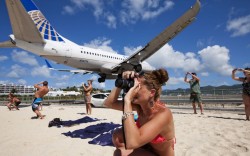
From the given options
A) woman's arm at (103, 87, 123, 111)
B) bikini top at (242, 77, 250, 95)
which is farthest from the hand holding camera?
bikini top at (242, 77, 250, 95)

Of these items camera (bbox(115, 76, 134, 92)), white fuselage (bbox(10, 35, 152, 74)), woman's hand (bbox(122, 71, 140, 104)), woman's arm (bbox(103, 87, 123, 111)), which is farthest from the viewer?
white fuselage (bbox(10, 35, 152, 74))

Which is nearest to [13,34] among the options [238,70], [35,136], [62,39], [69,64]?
[62,39]

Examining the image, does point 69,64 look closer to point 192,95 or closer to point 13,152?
point 192,95

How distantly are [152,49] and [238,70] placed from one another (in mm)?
12093

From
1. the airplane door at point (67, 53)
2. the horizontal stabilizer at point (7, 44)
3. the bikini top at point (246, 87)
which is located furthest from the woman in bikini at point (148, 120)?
the horizontal stabilizer at point (7, 44)

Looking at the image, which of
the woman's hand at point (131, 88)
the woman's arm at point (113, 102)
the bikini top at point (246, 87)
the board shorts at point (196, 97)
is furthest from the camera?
the board shorts at point (196, 97)

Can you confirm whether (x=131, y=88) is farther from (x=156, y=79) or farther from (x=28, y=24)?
(x=28, y=24)

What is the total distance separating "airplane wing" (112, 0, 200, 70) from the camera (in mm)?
14872

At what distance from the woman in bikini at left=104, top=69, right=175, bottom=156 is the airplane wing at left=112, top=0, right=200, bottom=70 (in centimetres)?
1346

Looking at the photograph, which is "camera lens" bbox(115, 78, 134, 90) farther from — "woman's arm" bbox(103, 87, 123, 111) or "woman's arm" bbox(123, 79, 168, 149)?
"woman's arm" bbox(103, 87, 123, 111)

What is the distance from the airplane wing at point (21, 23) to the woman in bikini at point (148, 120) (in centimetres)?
1167

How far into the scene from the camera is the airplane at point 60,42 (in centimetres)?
1260

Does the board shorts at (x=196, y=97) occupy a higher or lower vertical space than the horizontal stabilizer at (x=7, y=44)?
lower

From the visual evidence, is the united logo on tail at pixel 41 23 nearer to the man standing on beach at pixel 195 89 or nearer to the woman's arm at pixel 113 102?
the man standing on beach at pixel 195 89
